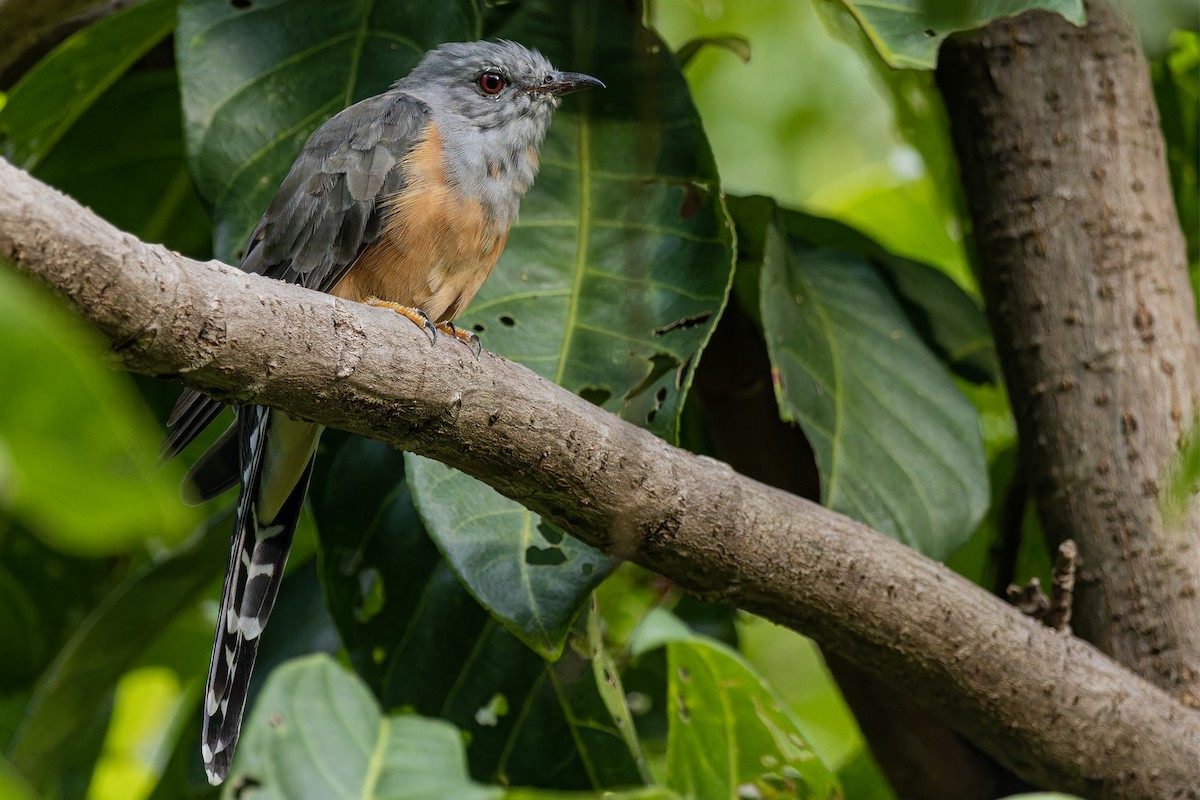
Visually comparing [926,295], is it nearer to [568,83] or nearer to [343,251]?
[568,83]

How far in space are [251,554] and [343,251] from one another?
0.80m

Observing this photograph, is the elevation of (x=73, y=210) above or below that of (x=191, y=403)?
above

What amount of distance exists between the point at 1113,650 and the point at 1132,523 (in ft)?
1.09

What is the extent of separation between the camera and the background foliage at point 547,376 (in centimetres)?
249

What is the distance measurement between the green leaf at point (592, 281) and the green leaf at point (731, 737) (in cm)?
50

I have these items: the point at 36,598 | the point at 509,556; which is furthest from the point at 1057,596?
the point at 36,598

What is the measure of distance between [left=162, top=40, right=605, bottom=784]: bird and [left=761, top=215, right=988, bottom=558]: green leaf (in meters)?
0.78

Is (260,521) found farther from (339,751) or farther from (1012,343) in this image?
(1012,343)

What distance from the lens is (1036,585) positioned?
277cm

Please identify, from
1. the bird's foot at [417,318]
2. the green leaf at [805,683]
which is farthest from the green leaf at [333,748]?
the green leaf at [805,683]

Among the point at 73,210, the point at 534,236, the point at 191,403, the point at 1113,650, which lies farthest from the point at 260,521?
the point at 1113,650

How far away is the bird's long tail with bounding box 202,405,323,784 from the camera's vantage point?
2.71m

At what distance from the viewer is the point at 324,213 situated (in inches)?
116

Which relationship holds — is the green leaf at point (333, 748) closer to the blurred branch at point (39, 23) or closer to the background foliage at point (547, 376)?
the background foliage at point (547, 376)
